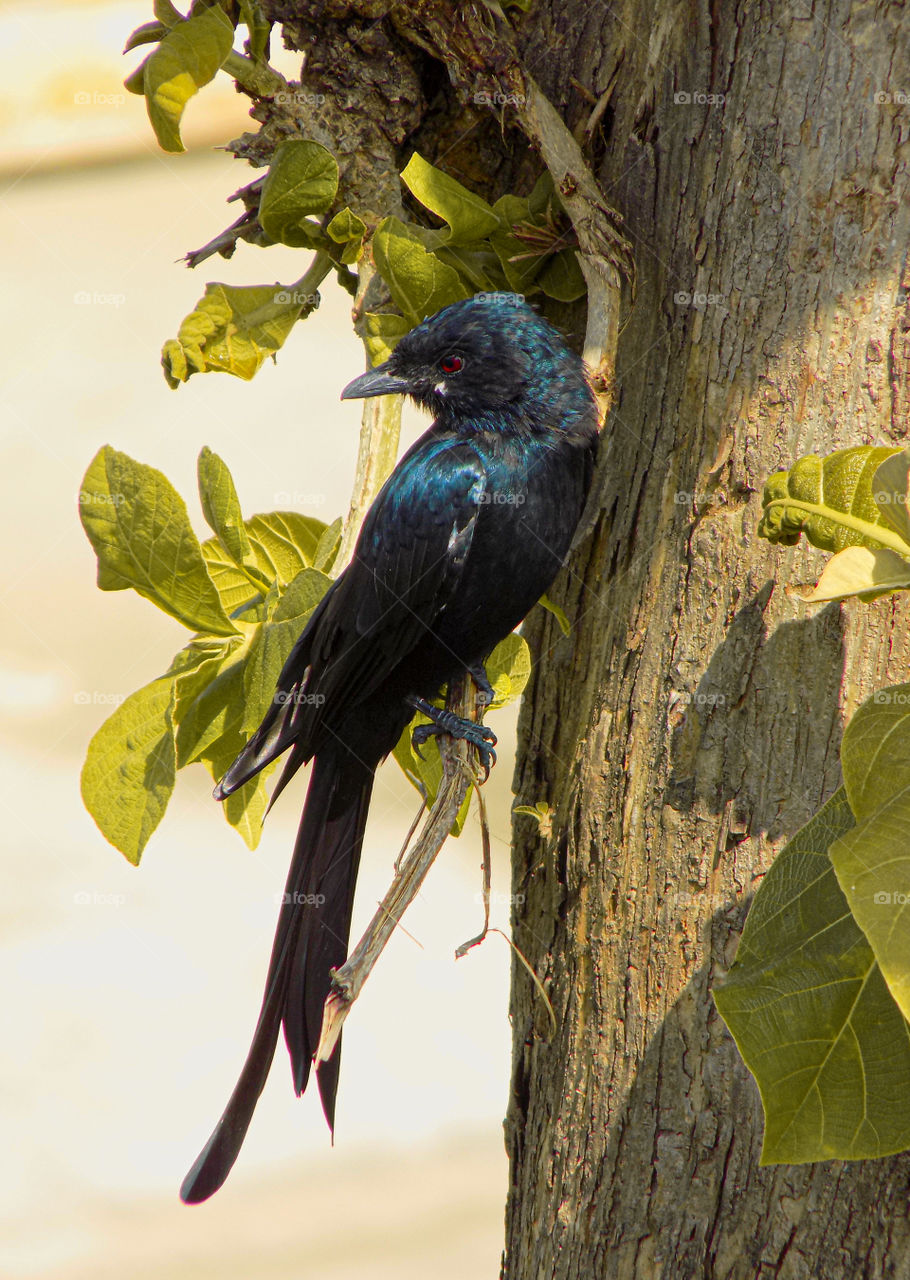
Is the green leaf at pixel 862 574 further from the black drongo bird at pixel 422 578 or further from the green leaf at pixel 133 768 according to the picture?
the green leaf at pixel 133 768

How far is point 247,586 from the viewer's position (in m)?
1.50

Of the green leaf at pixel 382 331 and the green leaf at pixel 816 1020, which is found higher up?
the green leaf at pixel 382 331

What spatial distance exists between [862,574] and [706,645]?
0.28m

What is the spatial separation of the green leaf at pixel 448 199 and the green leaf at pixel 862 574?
0.71 meters

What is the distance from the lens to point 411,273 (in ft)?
4.77

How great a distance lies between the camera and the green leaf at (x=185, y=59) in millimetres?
1381

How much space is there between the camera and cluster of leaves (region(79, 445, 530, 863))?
133cm

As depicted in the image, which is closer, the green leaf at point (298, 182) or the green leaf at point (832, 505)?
the green leaf at point (832, 505)
